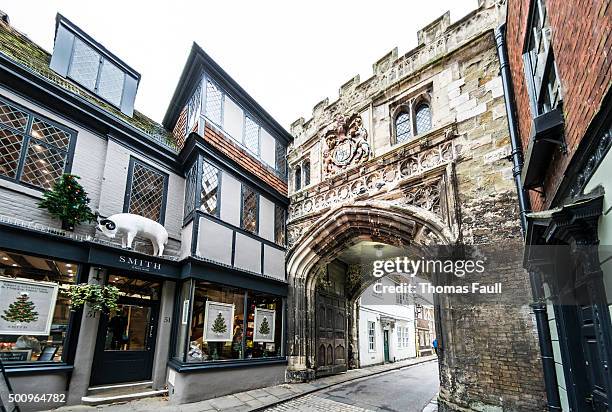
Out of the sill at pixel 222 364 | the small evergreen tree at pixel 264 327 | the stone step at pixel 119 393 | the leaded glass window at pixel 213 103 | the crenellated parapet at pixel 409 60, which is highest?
the crenellated parapet at pixel 409 60

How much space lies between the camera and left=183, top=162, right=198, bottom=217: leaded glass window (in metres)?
8.38

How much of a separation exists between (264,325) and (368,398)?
339 cm

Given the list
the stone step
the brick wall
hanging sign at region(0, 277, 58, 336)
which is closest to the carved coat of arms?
the brick wall

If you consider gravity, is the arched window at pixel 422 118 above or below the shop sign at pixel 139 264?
above

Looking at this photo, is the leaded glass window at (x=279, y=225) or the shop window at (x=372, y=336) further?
the shop window at (x=372, y=336)

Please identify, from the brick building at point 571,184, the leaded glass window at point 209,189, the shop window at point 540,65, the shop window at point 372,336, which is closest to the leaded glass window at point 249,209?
the leaded glass window at point 209,189

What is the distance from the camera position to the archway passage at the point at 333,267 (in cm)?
817

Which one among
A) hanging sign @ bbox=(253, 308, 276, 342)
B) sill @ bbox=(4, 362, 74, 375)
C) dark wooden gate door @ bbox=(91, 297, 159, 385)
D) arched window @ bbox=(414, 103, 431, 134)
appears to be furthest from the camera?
hanging sign @ bbox=(253, 308, 276, 342)

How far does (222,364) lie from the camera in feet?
25.0

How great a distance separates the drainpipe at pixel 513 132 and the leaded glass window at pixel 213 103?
24.3ft

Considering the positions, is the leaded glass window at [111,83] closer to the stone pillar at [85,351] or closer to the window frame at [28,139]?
the window frame at [28,139]

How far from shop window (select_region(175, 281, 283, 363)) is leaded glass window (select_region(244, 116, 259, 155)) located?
4800 mm

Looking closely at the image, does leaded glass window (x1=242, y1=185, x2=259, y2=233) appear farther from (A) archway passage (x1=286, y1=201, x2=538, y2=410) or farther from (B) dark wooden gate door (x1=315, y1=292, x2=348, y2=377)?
(B) dark wooden gate door (x1=315, y1=292, x2=348, y2=377)

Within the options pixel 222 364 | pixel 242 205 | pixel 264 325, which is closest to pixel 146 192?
pixel 242 205
